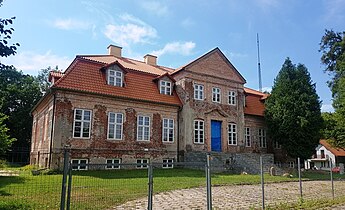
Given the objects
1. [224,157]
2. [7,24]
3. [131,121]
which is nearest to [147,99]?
[131,121]

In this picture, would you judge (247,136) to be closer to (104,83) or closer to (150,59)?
(150,59)

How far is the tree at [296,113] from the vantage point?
87.6 feet

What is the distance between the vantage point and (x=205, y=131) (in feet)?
86.4

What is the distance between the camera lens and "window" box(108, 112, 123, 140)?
868 inches

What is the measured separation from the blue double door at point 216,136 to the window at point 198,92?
262 cm

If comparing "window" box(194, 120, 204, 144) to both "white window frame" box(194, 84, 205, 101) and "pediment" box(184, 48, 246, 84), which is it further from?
"pediment" box(184, 48, 246, 84)

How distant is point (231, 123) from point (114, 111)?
463 inches

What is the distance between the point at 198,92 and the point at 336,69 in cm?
1807

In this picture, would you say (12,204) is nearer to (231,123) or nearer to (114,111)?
(114,111)

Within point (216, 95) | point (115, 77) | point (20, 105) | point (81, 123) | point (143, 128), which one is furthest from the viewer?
point (20, 105)

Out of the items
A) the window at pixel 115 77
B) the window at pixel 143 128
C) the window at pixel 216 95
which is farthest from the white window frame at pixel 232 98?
the window at pixel 115 77

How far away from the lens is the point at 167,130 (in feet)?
81.9

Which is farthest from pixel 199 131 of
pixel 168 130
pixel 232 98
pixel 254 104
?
pixel 254 104

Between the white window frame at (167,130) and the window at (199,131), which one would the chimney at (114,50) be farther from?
the window at (199,131)
